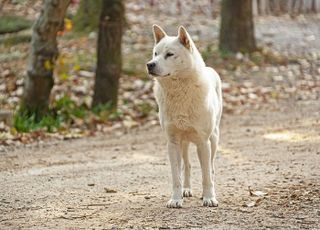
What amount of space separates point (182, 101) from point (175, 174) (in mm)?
644

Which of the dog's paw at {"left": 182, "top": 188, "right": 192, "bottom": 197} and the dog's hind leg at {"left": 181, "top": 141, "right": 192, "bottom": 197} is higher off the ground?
the dog's hind leg at {"left": 181, "top": 141, "right": 192, "bottom": 197}

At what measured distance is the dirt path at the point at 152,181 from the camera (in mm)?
5621

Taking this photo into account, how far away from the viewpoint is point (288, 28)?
21.0 metres

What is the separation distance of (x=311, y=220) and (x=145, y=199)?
172cm

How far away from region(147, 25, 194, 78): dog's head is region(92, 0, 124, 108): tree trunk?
20.7ft

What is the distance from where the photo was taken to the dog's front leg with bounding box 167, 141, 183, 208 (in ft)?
20.0

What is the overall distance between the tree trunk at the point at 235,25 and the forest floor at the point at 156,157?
0.43m

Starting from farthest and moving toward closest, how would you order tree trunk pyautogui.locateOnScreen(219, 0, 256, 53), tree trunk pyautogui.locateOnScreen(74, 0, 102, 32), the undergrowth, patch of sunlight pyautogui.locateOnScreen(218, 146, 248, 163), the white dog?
tree trunk pyautogui.locateOnScreen(74, 0, 102, 32)
tree trunk pyautogui.locateOnScreen(219, 0, 256, 53)
the undergrowth
patch of sunlight pyautogui.locateOnScreen(218, 146, 248, 163)
the white dog

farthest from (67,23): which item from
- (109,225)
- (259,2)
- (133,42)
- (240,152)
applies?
(259,2)

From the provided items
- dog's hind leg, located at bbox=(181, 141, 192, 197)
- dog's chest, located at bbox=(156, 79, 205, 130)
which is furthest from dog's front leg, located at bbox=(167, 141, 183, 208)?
dog's hind leg, located at bbox=(181, 141, 192, 197)

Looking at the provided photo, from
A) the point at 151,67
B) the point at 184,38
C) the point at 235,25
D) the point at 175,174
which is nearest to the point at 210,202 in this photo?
the point at 175,174

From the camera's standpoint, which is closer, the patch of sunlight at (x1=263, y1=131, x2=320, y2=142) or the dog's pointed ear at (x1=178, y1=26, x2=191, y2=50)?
the dog's pointed ear at (x1=178, y1=26, x2=191, y2=50)

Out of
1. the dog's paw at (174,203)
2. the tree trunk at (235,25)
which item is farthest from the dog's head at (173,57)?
the tree trunk at (235,25)

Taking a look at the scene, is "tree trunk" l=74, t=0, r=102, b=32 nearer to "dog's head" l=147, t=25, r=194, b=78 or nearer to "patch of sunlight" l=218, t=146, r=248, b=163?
"patch of sunlight" l=218, t=146, r=248, b=163
